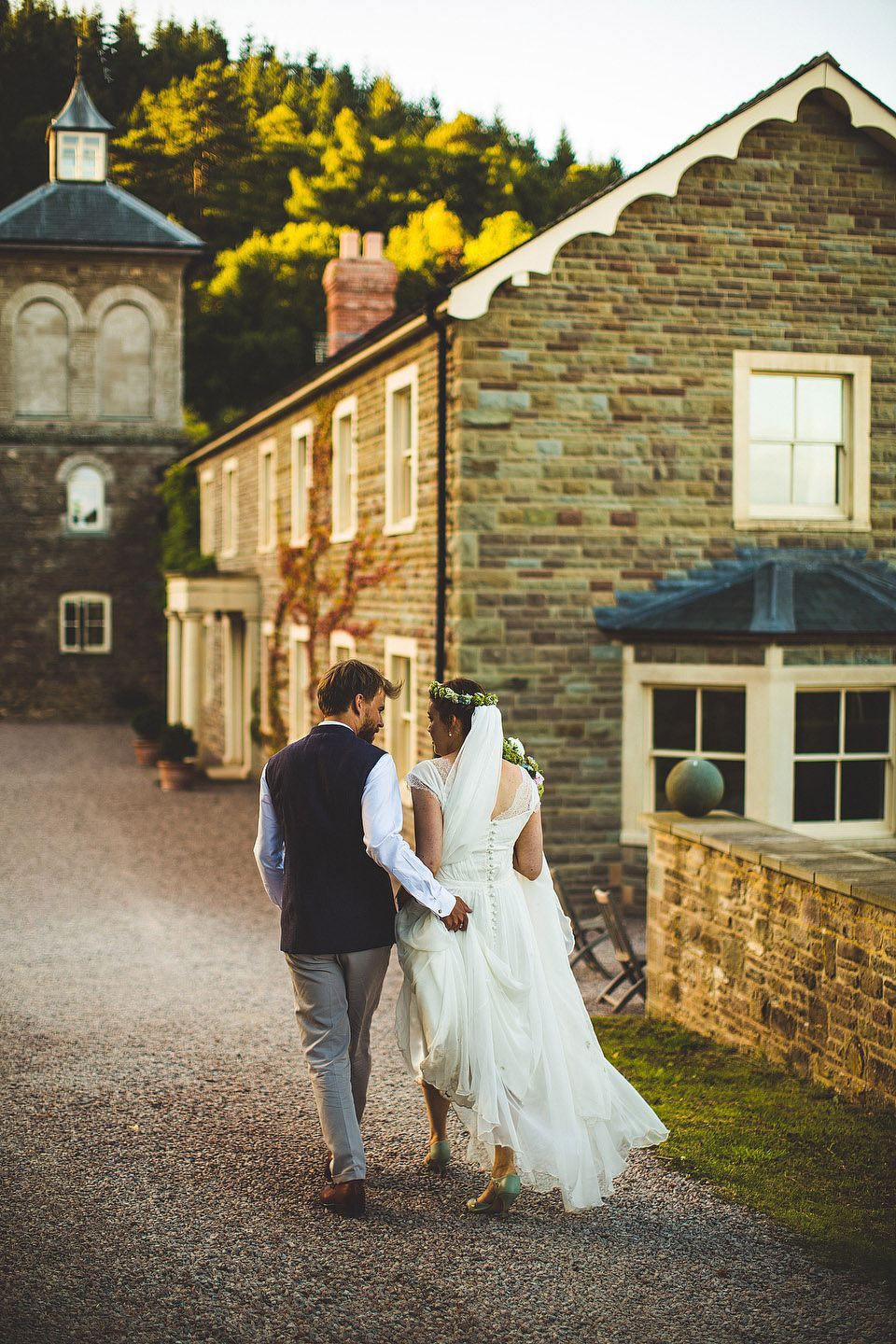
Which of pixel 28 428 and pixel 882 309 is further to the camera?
pixel 28 428

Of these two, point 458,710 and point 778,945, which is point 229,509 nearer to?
point 778,945

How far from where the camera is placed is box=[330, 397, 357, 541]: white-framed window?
1609 cm

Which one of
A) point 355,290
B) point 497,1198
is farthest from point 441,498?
point 355,290

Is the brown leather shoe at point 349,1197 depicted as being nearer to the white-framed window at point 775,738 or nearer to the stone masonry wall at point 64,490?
the white-framed window at point 775,738

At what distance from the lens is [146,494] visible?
105ft

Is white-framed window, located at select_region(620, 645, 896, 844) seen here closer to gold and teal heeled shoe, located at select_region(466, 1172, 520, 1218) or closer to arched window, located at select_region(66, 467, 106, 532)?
A: gold and teal heeled shoe, located at select_region(466, 1172, 520, 1218)

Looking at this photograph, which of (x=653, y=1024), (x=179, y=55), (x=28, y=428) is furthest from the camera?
(x=179, y=55)

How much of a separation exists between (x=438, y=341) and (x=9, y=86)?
142 ft

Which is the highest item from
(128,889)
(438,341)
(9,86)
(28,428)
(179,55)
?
(179,55)

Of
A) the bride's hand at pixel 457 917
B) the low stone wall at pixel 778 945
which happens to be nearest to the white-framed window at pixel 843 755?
the low stone wall at pixel 778 945

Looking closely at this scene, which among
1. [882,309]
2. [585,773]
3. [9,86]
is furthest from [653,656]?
[9,86]

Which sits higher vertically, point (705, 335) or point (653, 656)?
point (705, 335)

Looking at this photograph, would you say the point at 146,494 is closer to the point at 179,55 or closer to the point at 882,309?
the point at 882,309

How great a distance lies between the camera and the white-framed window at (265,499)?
20.8 metres
